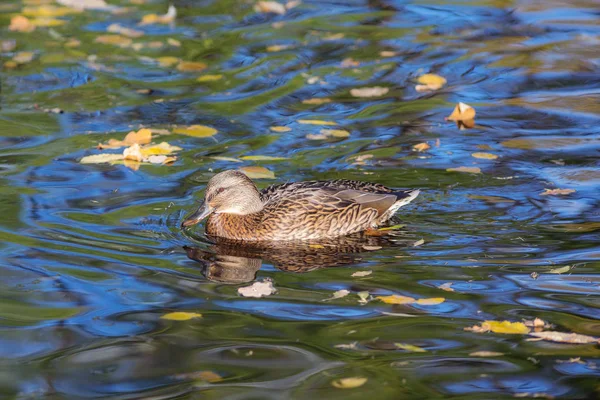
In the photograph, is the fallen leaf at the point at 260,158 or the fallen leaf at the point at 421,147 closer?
the fallen leaf at the point at 260,158

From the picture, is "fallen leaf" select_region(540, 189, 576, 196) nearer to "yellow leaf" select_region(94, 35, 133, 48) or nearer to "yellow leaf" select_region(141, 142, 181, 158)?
"yellow leaf" select_region(141, 142, 181, 158)

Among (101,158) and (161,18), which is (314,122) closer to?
(101,158)

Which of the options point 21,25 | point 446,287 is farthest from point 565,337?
point 21,25

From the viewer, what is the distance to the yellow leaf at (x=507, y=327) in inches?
242

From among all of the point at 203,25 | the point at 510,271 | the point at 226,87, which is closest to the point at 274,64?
the point at 226,87

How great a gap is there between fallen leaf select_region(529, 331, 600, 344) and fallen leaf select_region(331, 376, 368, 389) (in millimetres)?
1158

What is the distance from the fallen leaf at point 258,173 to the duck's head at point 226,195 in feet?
3.14

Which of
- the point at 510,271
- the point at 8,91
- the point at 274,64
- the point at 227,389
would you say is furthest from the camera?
the point at 274,64

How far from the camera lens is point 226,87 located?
12.1 metres

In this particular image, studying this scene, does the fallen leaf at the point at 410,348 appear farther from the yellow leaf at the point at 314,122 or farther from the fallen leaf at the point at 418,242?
the yellow leaf at the point at 314,122

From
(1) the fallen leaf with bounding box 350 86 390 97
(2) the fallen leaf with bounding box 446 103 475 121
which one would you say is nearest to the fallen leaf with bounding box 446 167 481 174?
(2) the fallen leaf with bounding box 446 103 475 121

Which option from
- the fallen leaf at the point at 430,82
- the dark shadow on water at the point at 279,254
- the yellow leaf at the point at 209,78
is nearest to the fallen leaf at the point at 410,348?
the dark shadow on water at the point at 279,254

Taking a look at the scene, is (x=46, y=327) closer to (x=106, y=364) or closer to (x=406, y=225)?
(x=106, y=364)

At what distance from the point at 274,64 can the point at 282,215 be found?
4820 mm
